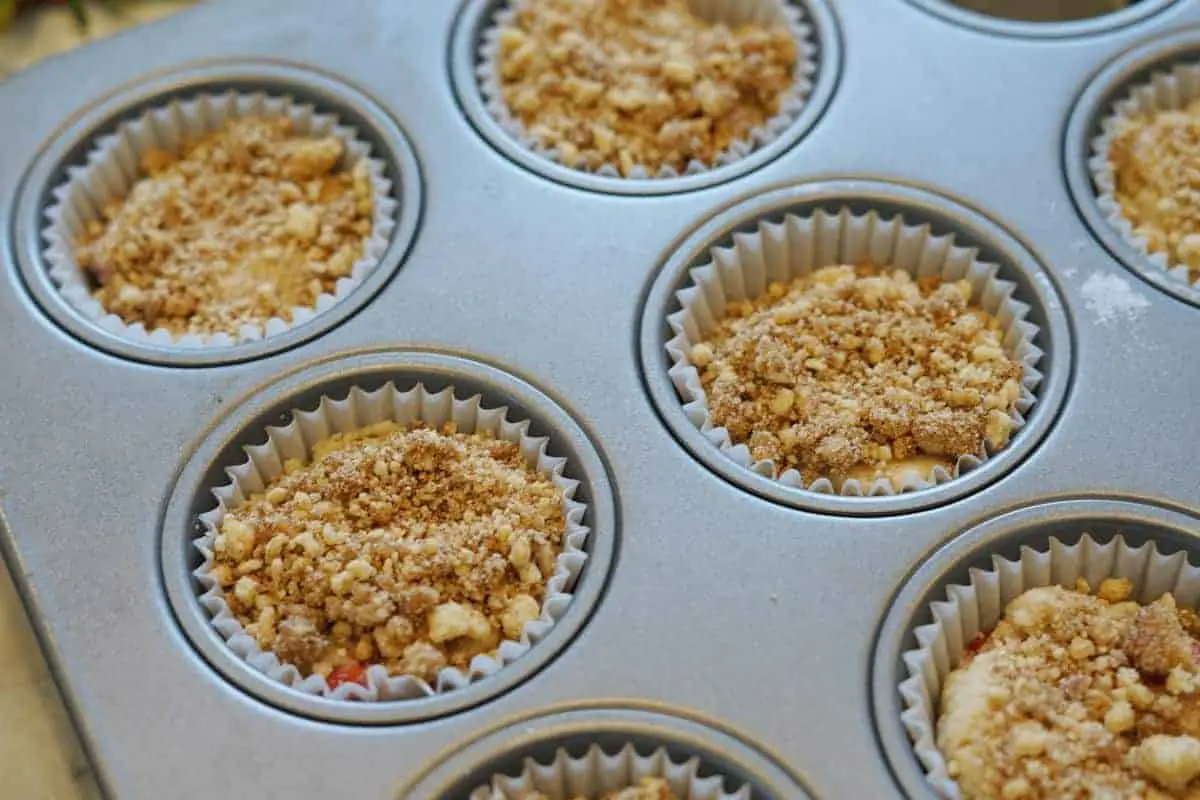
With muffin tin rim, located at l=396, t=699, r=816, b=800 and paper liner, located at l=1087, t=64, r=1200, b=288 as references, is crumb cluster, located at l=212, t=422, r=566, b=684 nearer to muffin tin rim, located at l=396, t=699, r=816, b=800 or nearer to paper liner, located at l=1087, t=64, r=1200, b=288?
muffin tin rim, located at l=396, t=699, r=816, b=800

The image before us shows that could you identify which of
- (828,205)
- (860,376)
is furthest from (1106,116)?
(860,376)

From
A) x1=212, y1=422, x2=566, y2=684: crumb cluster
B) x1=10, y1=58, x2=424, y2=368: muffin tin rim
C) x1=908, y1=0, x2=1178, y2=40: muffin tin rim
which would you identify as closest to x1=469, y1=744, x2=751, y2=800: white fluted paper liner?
x1=212, y1=422, x2=566, y2=684: crumb cluster

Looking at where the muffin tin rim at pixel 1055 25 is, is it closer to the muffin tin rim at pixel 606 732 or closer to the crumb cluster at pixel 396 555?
the crumb cluster at pixel 396 555

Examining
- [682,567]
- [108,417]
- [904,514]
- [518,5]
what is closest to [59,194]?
[108,417]

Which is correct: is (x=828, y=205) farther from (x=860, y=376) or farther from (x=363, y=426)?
(x=363, y=426)

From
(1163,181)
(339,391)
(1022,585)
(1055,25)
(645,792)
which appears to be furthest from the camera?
(1055,25)

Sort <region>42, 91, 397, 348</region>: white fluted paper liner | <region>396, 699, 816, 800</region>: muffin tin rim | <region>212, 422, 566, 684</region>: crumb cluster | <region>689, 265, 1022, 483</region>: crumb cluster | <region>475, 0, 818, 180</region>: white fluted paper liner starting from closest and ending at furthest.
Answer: <region>396, 699, 816, 800</region>: muffin tin rim
<region>212, 422, 566, 684</region>: crumb cluster
<region>689, 265, 1022, 483</region>: crumb cluster
<region>42, 91, 397, 348</region>: white fluted paper liner
<region>475, 0, 818, 180</region>: white fluted paper liner
